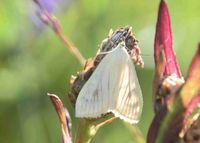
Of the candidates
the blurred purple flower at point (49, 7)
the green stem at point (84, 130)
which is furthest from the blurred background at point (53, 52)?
the green stem at point (84, 130)

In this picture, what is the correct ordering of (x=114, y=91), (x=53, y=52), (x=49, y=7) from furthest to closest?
(x=53, y=52) < (x=49, y=7) < (x=114, y=91)

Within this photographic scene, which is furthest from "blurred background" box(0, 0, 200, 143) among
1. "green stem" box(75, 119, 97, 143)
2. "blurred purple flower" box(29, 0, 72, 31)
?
"green stem" box(75, 119, 97, 143)

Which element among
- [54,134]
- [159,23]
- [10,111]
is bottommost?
[54,134]

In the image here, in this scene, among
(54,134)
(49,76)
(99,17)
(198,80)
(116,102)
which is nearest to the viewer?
(198,80)

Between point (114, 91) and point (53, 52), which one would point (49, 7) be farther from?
point (114, 91)

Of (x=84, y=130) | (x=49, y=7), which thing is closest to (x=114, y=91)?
(x=84, y=130)

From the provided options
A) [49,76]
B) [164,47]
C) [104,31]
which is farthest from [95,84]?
[104,31]

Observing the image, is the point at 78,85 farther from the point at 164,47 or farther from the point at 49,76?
the point at 49,76

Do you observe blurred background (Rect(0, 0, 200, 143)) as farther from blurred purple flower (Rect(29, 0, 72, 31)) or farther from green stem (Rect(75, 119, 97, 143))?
green stem (Rect(75, 119, 97, 143))
